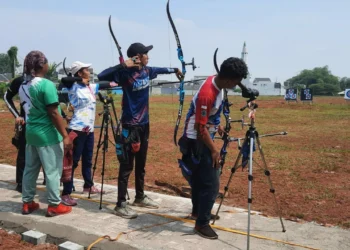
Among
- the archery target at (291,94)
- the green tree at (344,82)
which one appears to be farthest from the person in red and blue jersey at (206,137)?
the green tree at (344,82)

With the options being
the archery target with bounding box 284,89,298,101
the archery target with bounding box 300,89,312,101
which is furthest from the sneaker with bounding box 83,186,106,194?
the archery target with bounding box 284,89,298,101

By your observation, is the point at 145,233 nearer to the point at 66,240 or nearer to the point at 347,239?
the point at 66,240

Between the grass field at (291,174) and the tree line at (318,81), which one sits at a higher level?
the tree line at (318,81)

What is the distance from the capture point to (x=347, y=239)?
3.73 m

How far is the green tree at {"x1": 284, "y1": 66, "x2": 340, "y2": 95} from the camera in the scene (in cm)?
9181

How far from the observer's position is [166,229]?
3926 millimetres

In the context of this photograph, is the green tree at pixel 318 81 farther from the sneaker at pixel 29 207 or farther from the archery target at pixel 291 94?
the sneaker at pixel 29 207

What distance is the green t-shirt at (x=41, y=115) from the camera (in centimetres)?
399

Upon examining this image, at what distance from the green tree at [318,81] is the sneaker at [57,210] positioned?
3652 inches

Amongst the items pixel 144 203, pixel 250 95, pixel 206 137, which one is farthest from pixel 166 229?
pixel 250 95

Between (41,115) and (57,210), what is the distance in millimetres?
1119

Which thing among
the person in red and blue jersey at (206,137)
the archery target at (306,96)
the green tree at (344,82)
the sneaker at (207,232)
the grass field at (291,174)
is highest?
the green tree at (344,82)

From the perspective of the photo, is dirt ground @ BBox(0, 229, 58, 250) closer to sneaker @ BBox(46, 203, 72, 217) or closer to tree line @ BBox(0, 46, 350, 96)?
sneaker @ BBox(46, 203, 72, 217)

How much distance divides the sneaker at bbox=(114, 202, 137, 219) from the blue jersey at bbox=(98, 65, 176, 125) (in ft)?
3.16
